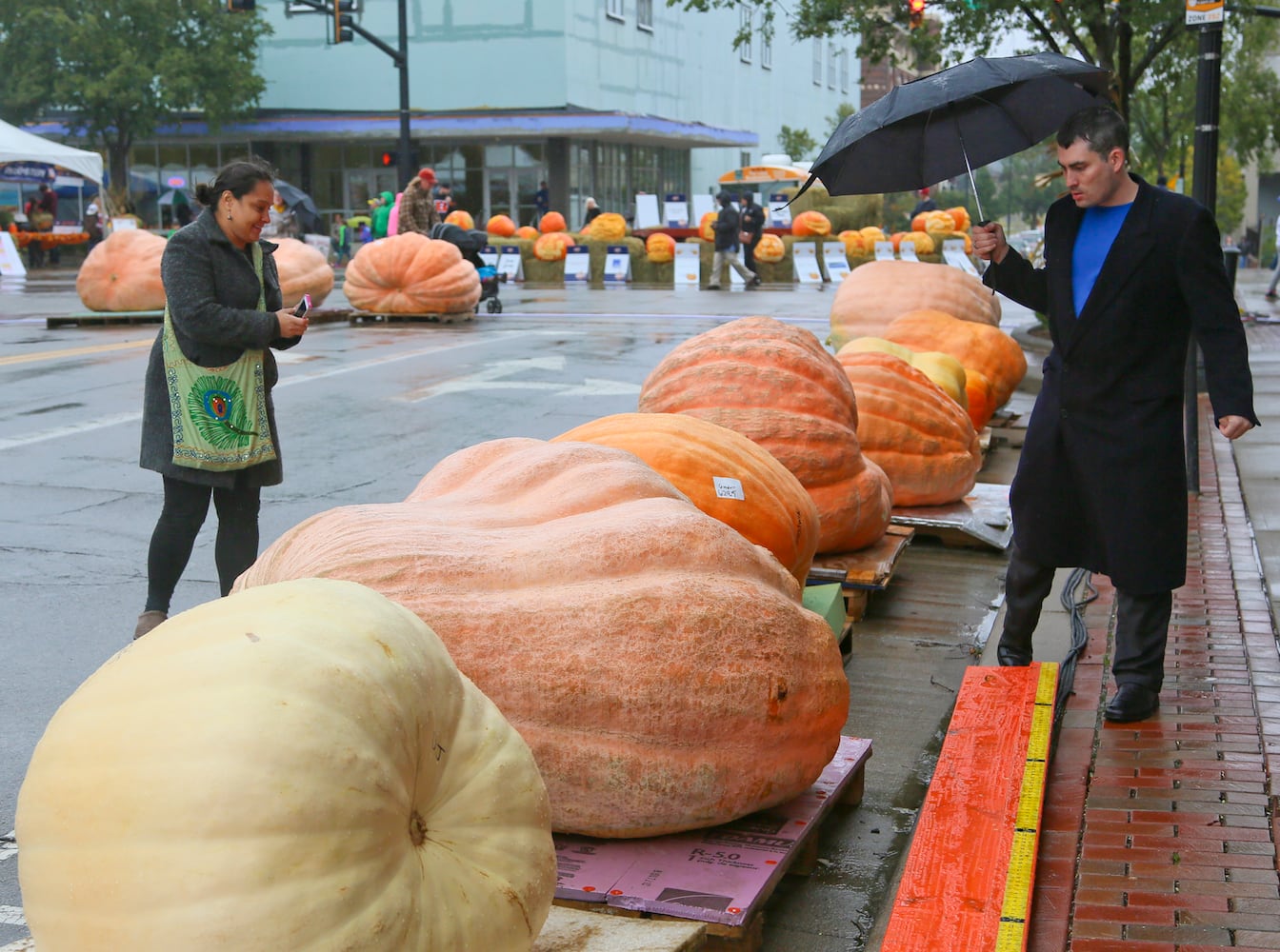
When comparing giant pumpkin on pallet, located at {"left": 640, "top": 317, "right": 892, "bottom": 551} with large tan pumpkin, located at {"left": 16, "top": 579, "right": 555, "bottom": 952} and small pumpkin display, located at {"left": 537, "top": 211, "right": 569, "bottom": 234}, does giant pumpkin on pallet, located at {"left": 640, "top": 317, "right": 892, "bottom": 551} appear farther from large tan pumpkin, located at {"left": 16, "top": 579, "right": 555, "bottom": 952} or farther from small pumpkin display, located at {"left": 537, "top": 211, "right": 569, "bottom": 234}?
small pumpkin display, located at {"left": 537, "top": 211, "right": 569, "bottom": 234}

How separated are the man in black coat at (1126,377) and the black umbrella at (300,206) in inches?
937

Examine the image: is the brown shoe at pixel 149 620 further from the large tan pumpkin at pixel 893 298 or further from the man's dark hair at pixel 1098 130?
the large tan pumpkin at pixel 893 298

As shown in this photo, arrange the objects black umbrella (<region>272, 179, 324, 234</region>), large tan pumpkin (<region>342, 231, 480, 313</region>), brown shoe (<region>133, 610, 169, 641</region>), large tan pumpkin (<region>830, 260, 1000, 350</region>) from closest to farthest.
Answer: brown shoe (<region>133, 610, 169, 641</region>) → large tan pumpkin (<region>830, 260, 1000, 350</region>) → large tan pumpkin (<region>342, 231, 480, 313</region>) → black umbrella (<region>272, 179, 324, 234</region>)

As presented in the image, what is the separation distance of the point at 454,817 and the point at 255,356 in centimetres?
346

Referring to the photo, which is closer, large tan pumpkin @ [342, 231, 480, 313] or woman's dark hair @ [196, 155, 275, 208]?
woman's dark hair @ [196, 155, 275, 208]

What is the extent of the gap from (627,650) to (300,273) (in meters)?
17.0

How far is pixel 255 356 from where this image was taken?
5.67 metres

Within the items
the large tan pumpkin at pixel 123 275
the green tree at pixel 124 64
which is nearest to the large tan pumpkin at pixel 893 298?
the large tan pumpkin at pixel 123 275

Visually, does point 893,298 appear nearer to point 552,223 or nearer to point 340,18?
point 340,18

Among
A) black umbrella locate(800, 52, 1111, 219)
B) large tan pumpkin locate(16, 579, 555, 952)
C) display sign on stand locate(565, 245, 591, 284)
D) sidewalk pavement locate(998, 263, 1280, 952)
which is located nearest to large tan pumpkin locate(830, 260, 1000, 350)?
sidewalk pavement locate(998, 263, 1280, 952)

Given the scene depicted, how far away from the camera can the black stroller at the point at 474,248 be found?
2091cm

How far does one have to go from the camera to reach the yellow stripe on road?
15.2m

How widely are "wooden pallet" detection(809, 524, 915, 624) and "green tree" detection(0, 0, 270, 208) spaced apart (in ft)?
145

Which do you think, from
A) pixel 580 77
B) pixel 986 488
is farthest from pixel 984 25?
pixel 580 77
